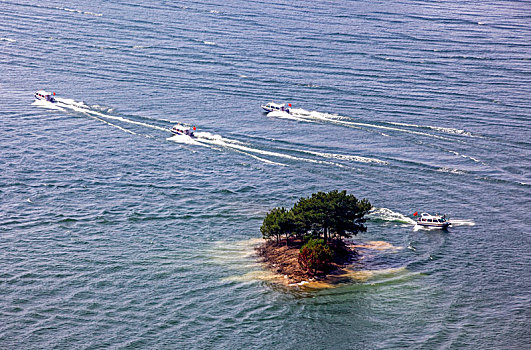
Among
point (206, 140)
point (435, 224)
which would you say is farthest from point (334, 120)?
point (435, 224)

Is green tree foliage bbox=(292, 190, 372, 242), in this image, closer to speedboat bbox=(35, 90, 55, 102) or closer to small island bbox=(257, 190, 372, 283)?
small island bbox=(257, 190, 372, 283)

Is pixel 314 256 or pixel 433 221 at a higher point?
pixel 433 221

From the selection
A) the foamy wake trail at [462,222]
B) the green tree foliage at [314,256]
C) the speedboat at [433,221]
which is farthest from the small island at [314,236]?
the foamy wake trail at [462,222]

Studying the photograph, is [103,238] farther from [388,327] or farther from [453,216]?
[453,216]

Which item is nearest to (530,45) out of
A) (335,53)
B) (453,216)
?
(335,53)

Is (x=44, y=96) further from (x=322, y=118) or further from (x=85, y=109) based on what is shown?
(x=322, y=118)

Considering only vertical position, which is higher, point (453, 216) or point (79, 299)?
point (453, 216)
